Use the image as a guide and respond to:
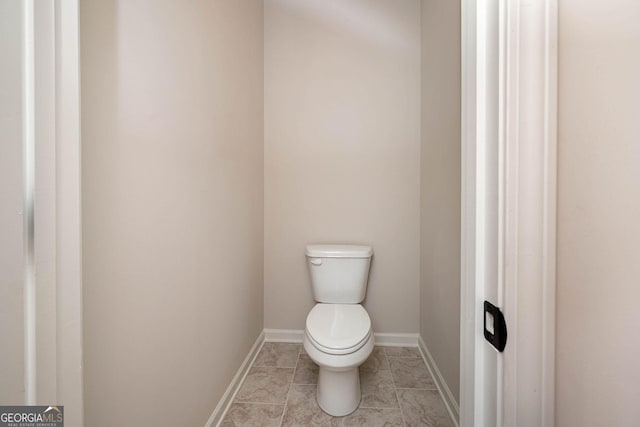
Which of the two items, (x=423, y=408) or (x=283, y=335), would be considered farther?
(x=283, y=335)

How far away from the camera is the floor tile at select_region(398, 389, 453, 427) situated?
125 cm

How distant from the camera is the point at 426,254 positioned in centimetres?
173

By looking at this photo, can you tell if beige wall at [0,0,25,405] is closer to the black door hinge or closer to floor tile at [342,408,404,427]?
the black door hinge

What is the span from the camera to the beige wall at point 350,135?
1.87 m

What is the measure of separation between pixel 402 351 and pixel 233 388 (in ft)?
3.59

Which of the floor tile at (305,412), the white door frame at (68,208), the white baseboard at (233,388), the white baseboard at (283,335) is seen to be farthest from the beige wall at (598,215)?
the white baseboard at (283,335)

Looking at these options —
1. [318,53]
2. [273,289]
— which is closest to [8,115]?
[273,289]

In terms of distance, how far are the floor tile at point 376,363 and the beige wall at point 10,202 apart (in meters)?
1.58

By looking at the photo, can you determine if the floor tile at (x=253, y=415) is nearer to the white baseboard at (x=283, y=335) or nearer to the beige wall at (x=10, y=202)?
the white baseboard at (x=283, y=335)

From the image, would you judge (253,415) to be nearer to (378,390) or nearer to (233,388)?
(233,388)

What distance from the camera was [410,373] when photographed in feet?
5.23

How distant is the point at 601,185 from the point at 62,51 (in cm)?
80

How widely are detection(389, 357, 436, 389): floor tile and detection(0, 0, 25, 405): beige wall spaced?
158cm

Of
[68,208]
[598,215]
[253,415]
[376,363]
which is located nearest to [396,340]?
[376,363]
